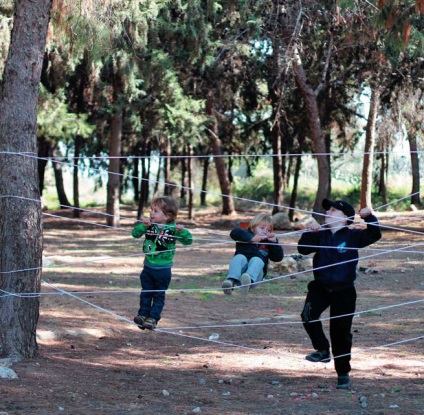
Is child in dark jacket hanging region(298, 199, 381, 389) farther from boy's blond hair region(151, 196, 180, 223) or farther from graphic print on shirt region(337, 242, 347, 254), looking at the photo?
boy's blond hair region(151, 196, 180, 223)

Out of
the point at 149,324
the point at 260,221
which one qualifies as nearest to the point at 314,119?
the point at 260,221

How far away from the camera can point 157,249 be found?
6664 mm

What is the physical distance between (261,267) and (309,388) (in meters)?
1.23

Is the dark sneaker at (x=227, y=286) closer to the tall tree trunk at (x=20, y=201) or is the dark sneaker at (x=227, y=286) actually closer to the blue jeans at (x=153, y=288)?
the blue jeans at (x=153, y=288)

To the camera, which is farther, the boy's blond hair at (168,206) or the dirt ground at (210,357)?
the boy's blond hair at (168,206)

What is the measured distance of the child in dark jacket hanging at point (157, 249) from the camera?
657 centimetres

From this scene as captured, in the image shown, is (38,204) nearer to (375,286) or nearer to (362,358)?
(362,358)

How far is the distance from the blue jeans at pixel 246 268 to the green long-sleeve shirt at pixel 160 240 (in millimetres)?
632

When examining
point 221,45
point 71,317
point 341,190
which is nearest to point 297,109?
point 221,45

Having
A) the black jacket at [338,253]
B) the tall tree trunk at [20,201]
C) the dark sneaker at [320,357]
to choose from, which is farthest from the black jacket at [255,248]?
the tall tree trunk at [20,201]

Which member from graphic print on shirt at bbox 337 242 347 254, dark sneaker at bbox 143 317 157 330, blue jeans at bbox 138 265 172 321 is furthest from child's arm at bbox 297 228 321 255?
dark sneaker at bbox 143 317 157 330

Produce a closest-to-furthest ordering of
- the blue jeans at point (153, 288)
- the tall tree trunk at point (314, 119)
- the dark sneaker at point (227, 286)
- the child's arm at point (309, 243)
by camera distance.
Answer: the child's arm at point (309, 243) → the blue jeans at point (153, 288) → the dark sneaker at point (227, 286) → the tall tree trunk at point (314, 119)

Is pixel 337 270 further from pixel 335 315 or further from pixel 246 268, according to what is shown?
pixel 246 268

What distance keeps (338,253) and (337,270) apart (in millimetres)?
131
